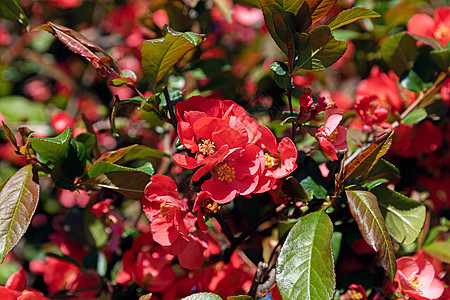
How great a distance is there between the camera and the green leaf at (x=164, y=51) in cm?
69

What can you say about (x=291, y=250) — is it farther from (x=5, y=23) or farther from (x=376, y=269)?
(x=5, y=23)

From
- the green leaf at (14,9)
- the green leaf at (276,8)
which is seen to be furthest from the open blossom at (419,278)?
the green leaf at (14,9)

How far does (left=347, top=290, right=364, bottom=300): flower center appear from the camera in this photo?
810 millimetres

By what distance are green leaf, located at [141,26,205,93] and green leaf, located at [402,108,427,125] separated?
511 millimetres

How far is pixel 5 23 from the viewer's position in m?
1.88

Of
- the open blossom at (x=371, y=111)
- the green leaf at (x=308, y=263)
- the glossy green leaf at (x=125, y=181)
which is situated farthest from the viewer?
the open blossom at (x=371, y=111)

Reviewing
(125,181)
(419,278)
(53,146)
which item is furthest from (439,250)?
(53,146)

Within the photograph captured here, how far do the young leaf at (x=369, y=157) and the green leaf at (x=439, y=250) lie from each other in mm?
344

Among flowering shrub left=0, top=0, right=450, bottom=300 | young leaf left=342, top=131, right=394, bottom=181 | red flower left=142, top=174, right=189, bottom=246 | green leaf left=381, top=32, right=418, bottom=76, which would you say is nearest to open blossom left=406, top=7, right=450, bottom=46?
flowering shrub left=0, top=0, right=450, bottom=300

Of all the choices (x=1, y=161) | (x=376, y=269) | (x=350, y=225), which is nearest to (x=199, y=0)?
(x=350, y=225)

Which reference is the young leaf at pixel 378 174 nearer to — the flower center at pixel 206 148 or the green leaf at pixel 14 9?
the flower center at pixel 206 148

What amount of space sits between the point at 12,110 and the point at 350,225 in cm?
122

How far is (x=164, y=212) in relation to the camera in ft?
2.38

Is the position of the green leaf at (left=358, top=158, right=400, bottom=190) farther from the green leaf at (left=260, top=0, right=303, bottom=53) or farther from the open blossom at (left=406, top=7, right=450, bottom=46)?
the open blossom at (left=406, top=7, right=450, bottom=46)
